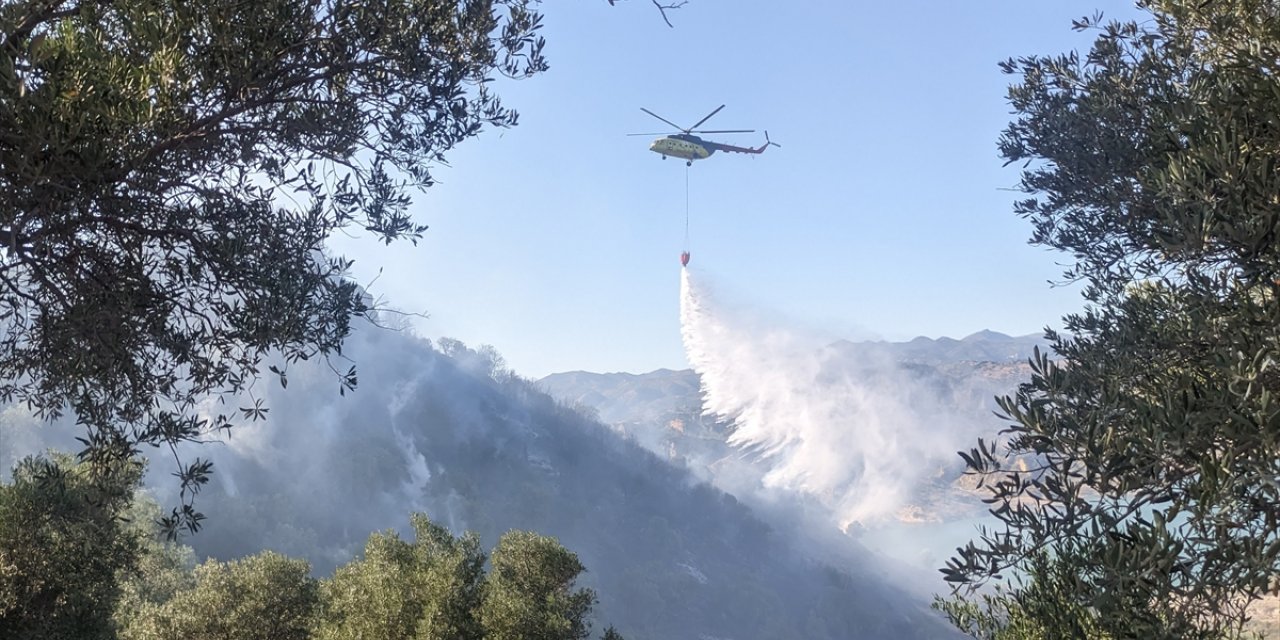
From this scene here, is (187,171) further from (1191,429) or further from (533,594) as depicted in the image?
(533,594)

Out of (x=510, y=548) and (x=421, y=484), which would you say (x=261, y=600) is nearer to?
(x=510, y=548)

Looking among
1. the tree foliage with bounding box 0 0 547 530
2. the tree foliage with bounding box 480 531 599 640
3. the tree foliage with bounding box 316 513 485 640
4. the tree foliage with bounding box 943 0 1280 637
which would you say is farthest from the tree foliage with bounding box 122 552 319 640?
the tree foliage with bounding box 943 0 1280 637

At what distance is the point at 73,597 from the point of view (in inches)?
642

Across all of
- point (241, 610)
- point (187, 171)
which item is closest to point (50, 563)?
point (241, 610)

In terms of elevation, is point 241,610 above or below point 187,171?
below

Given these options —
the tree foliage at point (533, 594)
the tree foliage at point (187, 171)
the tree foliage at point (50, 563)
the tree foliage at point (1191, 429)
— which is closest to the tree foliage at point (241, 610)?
the tree foliage at point (50, 563)

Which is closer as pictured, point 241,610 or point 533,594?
point 241,610

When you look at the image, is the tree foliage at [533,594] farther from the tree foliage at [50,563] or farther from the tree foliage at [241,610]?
the tree foliage at [50,563]

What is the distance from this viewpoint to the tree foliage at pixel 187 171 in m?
5.95

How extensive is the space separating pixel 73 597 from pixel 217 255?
1339 cm

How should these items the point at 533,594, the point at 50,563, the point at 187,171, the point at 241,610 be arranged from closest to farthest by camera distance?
the point at 187,171
the point at 50,563
the point at 241,610
the point at 533,594

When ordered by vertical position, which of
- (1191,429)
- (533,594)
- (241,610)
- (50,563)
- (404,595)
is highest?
(50,563)

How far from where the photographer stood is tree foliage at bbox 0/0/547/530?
5949mm

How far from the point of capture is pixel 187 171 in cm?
803
